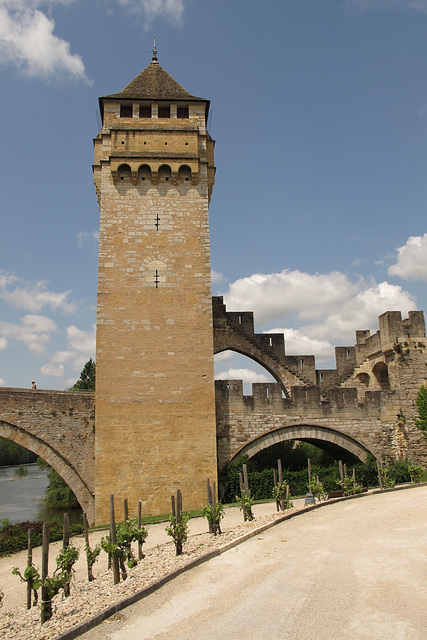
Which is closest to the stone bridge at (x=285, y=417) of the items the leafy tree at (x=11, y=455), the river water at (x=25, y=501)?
the river water at (x=25, y=501)

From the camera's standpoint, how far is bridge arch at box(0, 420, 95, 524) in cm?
1399

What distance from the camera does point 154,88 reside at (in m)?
17.5

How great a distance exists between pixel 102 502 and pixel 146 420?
2526 millimetres

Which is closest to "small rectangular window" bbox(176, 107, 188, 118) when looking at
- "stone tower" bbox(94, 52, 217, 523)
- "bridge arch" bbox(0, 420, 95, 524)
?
"stone tower" bbox(94, 52, 217, 523)

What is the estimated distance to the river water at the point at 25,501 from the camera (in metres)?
20.3

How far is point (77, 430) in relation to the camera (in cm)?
1442

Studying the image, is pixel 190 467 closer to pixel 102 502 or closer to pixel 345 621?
pixel 102 502

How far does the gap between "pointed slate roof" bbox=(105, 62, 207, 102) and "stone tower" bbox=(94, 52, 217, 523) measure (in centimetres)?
8

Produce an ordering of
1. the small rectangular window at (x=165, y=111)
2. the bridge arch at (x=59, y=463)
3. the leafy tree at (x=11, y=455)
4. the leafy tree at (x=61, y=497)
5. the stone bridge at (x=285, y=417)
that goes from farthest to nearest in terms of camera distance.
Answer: the leafy tree at (x=11, y=455) → the leafy tree at (x=61, y=497) → the small rectangular window at (x=165, y=111) → the stone bridge at (x=285, y=417) → the bridge arch at (x=59, y=463)

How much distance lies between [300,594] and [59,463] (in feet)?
33.6

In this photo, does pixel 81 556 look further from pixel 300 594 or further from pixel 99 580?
pixel 300 594

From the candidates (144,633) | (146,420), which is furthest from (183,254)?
(144,633)

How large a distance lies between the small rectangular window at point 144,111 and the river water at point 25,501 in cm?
1432

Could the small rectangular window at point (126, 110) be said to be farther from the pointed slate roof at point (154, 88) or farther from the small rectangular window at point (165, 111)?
the small rectangular window at point (165, 111)
